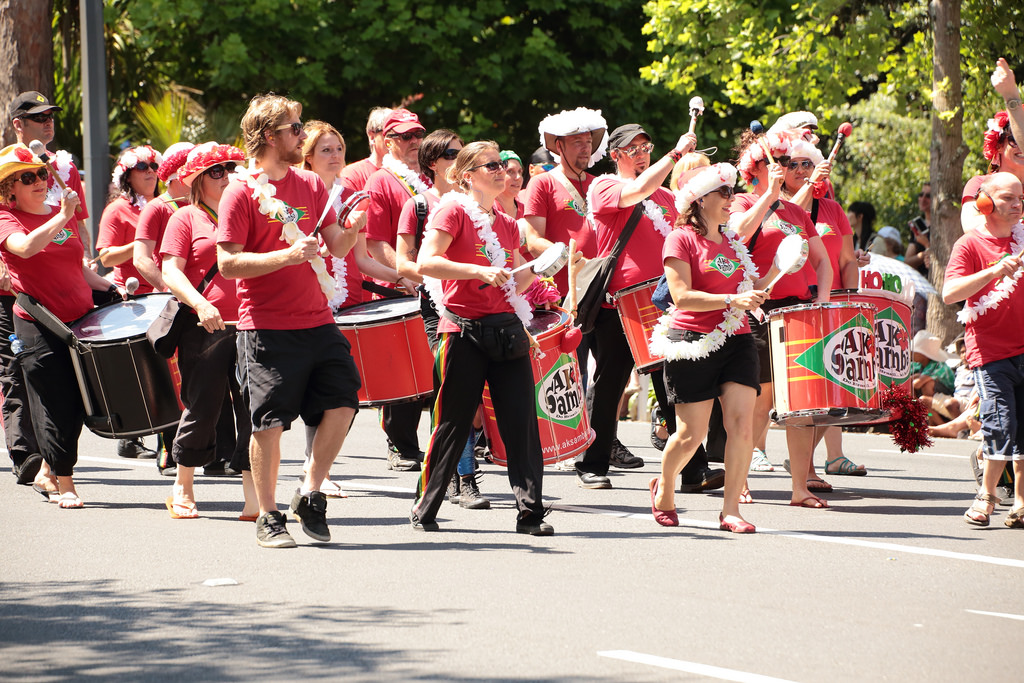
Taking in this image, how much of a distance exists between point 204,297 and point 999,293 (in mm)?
4122

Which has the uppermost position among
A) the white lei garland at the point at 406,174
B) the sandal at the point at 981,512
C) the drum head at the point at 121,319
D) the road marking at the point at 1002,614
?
the white lei garland at the point at 406,174

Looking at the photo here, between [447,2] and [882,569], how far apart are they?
1872cm

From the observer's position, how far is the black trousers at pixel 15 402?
9.02m

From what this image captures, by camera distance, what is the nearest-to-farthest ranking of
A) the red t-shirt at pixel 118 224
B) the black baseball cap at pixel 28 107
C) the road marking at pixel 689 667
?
the road marking at pixel 689 667 < the black baseball cap at pixel 28 107 < the red t-shirt at pixel 118 224

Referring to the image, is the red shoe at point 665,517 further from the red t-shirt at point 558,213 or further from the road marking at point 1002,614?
the red t-shirt at point 558,213

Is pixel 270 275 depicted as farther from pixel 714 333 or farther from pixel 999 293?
pixel 999 293

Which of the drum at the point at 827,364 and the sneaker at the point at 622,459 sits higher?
the drum at the point at 827,364

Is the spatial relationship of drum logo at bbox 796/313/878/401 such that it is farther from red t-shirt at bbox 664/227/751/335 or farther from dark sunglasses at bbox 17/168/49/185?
dark sunglasses at bbox 17/168/49/185

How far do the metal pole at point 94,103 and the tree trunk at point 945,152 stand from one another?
826 cm

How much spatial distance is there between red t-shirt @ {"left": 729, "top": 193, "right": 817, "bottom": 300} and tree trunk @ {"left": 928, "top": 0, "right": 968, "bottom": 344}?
250 inches

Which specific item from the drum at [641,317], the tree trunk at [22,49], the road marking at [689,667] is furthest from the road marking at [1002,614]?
the tree trunk at [22,49]

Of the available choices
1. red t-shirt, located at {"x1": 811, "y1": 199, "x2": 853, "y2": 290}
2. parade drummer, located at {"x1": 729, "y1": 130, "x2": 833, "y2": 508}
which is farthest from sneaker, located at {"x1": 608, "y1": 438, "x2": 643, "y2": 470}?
red t-shirt, located at {"x1": 811, "y1": 199, "x2": 853, "y2": 290}

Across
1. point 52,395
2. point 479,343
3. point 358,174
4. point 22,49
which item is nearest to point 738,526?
point 479,343

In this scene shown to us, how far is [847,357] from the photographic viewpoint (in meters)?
8.15
